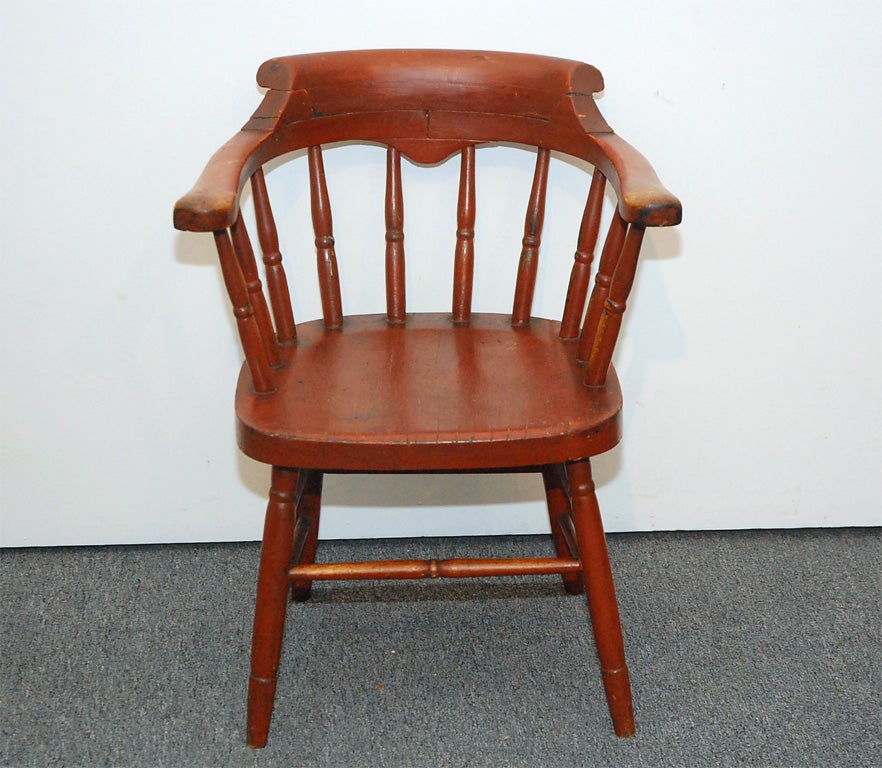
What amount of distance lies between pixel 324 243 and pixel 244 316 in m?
0.26

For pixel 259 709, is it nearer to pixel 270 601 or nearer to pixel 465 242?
pixel 270 601

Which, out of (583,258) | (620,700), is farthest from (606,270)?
(620,700)

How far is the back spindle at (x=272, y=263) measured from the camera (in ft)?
4.01

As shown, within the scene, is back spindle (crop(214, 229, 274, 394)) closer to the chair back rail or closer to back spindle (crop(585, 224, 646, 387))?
the chair back rail

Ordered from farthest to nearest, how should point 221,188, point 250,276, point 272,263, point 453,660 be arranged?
1. point 453,660
2. point 272,263
3. point 250,276
4. point 221,188

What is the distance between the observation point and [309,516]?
1363mm

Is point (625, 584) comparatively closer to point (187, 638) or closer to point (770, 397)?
point (770, 397)

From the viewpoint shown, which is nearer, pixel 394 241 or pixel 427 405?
pixel 427 405

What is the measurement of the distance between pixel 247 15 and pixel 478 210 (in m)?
0.42

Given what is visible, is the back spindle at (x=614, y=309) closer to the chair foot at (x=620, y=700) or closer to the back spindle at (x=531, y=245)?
the back spindle at (x=531, y=245)

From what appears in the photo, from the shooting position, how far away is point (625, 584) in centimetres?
151

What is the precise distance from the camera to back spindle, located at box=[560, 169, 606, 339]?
1.23 m

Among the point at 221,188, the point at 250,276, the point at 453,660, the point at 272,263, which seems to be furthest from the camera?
the point at 453,660

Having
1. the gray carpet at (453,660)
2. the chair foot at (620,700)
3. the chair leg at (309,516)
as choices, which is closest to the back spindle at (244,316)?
the chair leg at (309,516)
